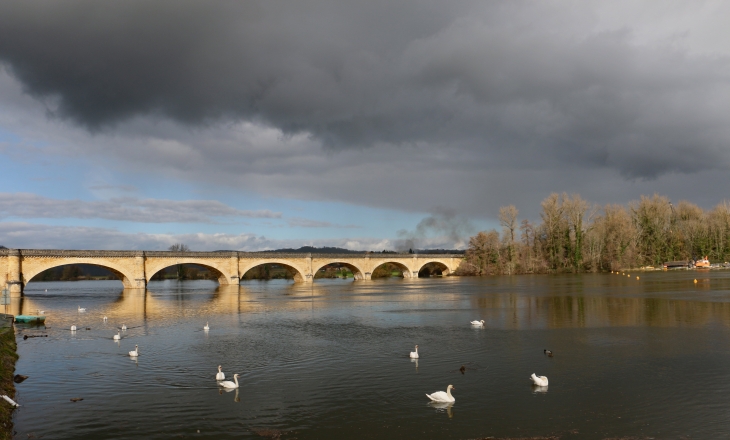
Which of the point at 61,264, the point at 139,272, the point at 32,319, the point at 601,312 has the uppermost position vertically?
the point at 61,264

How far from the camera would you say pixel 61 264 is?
61.6 meters

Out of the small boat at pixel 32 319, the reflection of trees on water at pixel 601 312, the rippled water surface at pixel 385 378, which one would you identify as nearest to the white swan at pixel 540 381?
the rippled water surface at pixel 385 378

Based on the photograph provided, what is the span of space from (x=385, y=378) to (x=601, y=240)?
9683cm

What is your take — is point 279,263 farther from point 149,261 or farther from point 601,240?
point 601,240

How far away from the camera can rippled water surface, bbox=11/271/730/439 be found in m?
11.9

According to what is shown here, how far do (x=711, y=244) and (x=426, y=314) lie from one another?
101123mm

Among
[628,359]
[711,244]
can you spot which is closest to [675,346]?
[628,359]

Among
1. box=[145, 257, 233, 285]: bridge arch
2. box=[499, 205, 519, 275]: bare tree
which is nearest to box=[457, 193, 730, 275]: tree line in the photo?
box=[499, 205, 519, 275]: bare tree

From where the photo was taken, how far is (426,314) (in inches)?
1375

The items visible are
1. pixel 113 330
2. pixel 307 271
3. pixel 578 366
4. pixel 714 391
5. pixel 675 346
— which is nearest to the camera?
pixel 714 391

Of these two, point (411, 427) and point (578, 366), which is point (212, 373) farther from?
point (578, 366)

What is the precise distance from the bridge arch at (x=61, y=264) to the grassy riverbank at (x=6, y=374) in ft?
136

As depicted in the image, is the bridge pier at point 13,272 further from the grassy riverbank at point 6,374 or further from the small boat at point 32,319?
the grassy riverbank at point 6,374

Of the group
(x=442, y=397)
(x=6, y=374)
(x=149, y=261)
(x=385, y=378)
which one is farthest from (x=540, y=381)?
(x=149, y=261)
